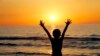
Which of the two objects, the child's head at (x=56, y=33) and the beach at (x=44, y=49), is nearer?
the child's head at (x=56, y=33)

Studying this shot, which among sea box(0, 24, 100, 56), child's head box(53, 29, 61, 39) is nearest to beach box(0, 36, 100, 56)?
sea box(0, 24, 100, 56)

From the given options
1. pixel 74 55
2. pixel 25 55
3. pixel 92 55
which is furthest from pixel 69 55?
pixel 25 55

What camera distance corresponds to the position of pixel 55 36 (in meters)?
6.86

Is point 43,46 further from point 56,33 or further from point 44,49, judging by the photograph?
point 56,33

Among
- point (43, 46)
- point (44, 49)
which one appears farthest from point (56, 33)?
point (43, 46)

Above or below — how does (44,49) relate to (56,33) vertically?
below

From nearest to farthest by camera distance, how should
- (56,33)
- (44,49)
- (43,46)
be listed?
(56,33)
(44,49)
(43,46)

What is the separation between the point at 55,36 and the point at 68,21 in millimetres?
483

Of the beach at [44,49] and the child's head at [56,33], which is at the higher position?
the child's head at [56,33]

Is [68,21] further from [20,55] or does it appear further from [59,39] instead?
[20,55]

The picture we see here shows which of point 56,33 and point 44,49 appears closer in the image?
point 56,33

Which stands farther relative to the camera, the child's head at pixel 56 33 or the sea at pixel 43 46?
the sea at pixel 43 46

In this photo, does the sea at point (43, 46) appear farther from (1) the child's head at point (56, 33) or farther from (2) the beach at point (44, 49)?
(1) the child's head at point (56, 33)

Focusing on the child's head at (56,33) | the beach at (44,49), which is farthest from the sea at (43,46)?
the child's head at (56,33)
